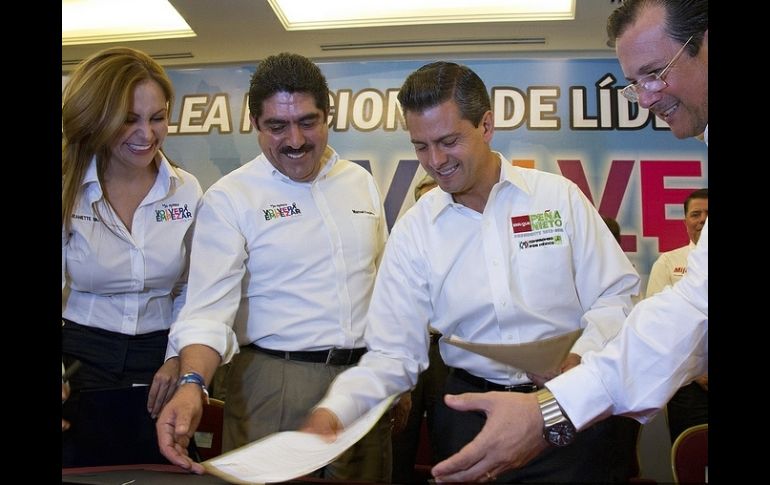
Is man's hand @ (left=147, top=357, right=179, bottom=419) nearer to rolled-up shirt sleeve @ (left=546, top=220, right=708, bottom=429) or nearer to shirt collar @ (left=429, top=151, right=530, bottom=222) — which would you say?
shirt collar @ (left=429, top=151, right=530, bottom=222)

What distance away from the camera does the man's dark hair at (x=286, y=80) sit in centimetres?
160

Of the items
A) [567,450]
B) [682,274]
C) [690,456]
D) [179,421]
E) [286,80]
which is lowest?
[690,456]

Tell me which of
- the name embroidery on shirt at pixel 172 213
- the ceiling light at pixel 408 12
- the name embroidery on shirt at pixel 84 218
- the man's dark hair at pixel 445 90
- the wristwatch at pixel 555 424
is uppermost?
the ceiling light at pixel 408 12

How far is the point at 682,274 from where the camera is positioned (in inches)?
77.4

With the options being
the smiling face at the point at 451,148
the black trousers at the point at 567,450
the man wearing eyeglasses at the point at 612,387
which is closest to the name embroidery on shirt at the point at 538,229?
the smiling face at the point at 451,148

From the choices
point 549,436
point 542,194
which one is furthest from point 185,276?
point 549,436

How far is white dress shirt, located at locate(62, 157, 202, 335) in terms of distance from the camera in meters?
1.61

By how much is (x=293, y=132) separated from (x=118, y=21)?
85 centimetres

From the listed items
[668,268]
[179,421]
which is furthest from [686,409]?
[179,421]

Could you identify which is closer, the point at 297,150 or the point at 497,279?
the point at 497,279

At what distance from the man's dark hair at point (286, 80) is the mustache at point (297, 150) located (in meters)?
0.10

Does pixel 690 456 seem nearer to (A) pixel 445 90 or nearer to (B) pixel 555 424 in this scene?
(B) pixel 555 424

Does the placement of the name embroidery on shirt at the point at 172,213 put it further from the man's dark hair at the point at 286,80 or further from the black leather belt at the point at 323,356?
the black leather belt at the point at 323,356
